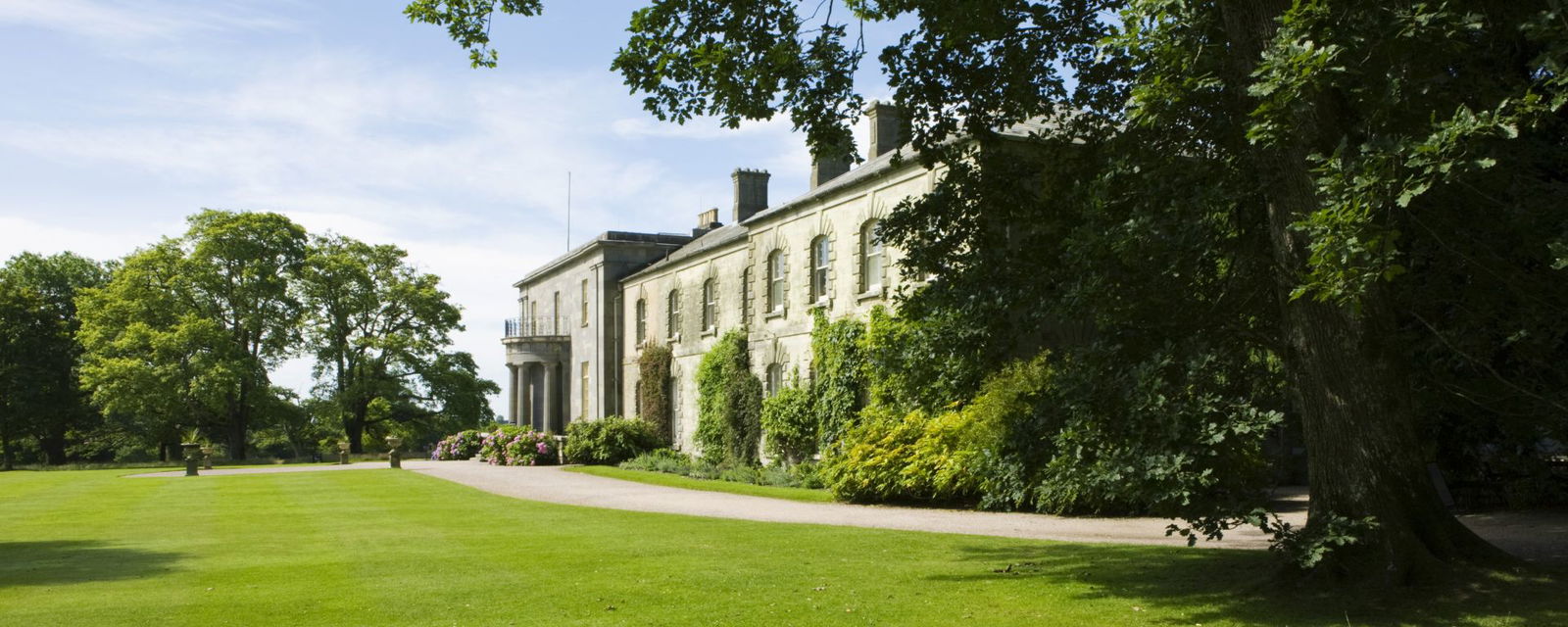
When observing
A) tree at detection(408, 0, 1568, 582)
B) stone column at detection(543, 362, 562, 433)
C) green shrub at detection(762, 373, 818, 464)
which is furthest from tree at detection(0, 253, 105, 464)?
tree at detection(408, 0, 1568, 582)

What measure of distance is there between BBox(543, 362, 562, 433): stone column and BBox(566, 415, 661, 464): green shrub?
30.3ft

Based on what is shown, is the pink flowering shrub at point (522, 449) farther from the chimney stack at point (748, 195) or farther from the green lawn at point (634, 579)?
the green lawn at point (634, 579)

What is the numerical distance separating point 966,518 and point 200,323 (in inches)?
1552

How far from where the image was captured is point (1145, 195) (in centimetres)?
861

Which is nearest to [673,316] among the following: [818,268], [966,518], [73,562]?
[818,268]

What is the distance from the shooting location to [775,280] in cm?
2964

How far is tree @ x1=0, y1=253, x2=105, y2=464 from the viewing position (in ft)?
166

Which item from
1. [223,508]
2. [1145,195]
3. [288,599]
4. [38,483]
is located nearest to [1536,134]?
[1145,195]

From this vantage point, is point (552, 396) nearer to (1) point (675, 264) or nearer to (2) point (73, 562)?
(1) point (675, 264)

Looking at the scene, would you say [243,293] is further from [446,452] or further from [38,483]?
[38,483]

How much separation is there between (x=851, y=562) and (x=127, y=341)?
43484 millimetres

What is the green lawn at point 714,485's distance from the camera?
2041 cm

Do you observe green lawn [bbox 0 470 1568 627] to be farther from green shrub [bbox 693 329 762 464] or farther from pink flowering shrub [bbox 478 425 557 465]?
pink flowering shrub [bbox 478 425 557 465]

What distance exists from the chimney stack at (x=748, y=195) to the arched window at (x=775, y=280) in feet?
23.9
